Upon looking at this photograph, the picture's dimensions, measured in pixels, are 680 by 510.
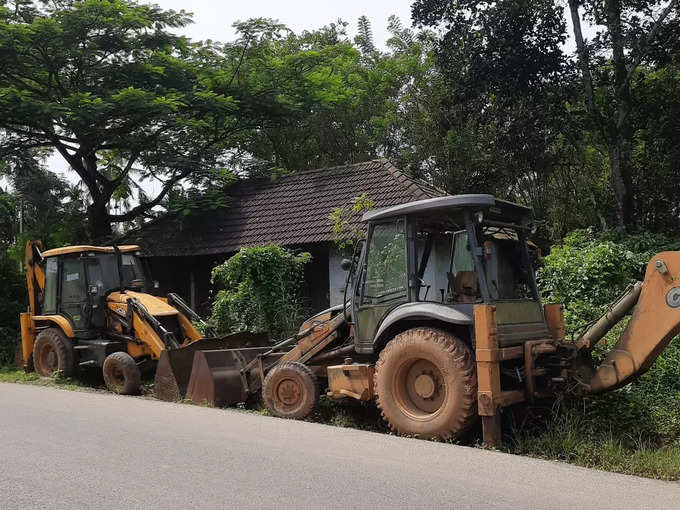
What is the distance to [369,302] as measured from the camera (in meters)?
8.81

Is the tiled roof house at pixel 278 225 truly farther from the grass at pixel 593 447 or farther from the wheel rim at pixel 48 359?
the grass at pixel 593 447

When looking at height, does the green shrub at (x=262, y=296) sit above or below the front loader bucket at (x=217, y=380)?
above

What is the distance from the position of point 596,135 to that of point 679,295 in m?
12.8

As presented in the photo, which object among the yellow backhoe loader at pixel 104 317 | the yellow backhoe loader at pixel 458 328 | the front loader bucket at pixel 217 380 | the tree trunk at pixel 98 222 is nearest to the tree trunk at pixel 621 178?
the yellow backhoe loader at pixel 458 328

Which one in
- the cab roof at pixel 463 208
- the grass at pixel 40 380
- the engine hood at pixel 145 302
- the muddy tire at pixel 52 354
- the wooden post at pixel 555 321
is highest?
the cab roof at pixel 463 208

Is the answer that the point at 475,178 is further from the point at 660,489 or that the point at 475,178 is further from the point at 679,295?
the point at 660,489

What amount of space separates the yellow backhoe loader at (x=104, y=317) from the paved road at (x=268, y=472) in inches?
157

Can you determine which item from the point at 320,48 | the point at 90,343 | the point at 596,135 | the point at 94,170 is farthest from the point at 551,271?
the point at 320,48

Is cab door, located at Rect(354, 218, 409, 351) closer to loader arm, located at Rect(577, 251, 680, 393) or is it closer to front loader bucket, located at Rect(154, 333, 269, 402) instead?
loader arm, located at Rect(577, 251, 680, 393)

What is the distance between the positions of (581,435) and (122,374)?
24.8 ft

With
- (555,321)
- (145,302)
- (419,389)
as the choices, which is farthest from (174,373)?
(555,321)

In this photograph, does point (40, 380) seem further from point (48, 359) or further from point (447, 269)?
point (447, 269)

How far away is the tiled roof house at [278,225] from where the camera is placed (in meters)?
17.8

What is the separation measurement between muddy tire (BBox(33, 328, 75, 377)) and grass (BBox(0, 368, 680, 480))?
5.20 metres
